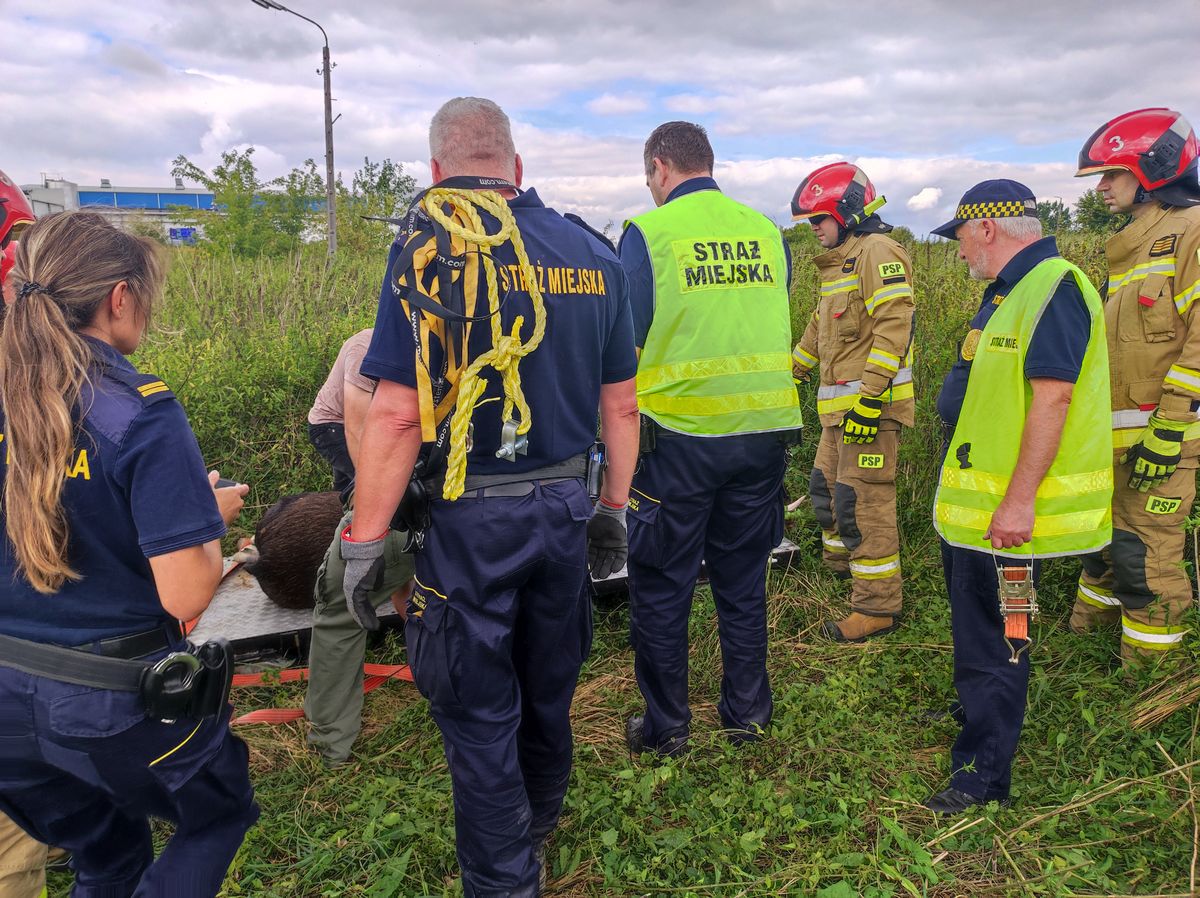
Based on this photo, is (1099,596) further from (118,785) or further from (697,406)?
(118,785)

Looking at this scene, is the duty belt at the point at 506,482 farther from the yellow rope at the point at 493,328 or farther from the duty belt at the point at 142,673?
the duty belt at the point at 142,673

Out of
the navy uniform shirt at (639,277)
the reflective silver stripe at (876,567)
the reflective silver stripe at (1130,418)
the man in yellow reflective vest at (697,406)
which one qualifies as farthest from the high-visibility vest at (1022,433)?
the reflective silver stripe at (876,567)

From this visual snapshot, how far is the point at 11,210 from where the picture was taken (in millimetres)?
3037

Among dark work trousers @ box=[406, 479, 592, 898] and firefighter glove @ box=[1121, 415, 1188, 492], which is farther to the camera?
firefighter glove @ box=[1121, 415, 1188, 492]

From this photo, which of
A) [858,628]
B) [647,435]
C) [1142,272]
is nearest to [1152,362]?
[1142,272]

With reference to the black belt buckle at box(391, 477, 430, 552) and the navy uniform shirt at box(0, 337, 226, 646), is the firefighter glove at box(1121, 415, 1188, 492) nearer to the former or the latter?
the black belt buckle at box(391, 477, 430, 552)

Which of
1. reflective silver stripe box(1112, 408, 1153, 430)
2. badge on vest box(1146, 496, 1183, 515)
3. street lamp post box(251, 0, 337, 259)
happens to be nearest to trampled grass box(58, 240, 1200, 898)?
badge on vest box(1146, 496, 1183, 515)

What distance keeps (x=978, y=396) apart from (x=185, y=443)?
8.23 ft

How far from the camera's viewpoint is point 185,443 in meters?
1.74

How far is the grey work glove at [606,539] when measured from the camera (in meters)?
2.71

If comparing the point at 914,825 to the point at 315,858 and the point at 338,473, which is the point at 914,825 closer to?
the point at 315,858

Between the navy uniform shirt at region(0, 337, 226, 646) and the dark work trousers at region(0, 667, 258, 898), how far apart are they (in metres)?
0.15

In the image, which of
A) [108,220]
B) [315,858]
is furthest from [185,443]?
[315,858]

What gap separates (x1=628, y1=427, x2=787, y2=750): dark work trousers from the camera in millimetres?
3047
